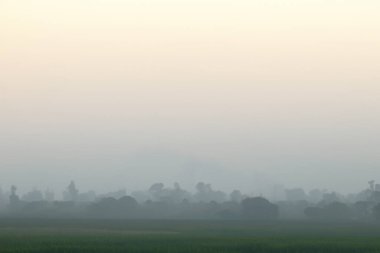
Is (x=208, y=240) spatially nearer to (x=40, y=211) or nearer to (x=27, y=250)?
(x=27, y=250)

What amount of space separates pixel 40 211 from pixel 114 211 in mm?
9935

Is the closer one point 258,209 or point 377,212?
point 377,212

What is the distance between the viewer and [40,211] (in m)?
102

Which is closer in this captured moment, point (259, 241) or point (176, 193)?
point (259, 241)

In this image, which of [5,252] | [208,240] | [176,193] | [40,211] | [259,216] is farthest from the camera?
[176,193]

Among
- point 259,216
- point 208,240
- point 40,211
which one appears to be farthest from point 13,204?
point 208,240

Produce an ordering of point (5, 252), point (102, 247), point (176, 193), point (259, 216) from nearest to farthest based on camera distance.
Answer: point (5, 252), point (102, 247), point (259, 216), point (176, 193)

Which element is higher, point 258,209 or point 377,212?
point 258,209

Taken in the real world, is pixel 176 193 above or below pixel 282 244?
above

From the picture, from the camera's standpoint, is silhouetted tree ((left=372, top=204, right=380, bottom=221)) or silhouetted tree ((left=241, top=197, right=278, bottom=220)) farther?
silhouetted tree ((left=241, top=197, right=278, bottom=220))

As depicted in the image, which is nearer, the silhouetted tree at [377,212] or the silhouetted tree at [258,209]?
the silhouetted tree at [377,212]

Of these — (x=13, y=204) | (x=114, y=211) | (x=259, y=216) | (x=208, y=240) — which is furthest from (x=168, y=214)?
(x=208, y=240)

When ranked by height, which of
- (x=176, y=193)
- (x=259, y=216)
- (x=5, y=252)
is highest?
(x=176, y=193)

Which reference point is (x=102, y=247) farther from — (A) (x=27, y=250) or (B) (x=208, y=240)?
(B) (x=208, y=240)
